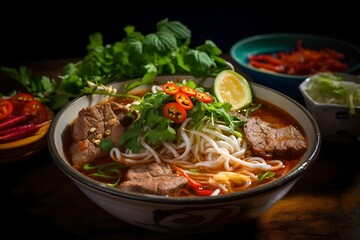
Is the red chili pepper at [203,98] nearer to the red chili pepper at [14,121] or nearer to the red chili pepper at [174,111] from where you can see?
the red chili pepper at [174,111]

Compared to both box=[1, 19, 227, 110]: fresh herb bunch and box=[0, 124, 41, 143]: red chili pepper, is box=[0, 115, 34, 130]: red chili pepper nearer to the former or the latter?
box=[0, 124, 41, 143]: red chili pepper

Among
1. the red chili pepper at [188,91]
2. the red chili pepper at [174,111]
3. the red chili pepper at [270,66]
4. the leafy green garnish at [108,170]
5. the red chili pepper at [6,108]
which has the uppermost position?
the red chili pepper at [188,91]

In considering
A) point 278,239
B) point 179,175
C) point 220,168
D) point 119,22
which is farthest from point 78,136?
point 119,22

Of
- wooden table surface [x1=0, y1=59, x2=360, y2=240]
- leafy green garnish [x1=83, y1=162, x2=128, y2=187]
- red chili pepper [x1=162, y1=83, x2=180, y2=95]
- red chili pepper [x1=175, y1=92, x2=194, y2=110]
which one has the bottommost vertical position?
wooden table surface [x1=0, y1=59, x2=360, y2=240]

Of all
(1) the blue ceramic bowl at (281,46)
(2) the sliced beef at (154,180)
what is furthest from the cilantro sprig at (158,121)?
(1) the blue ceramic bowl at (281,46)

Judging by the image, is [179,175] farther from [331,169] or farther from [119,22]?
[119,22]

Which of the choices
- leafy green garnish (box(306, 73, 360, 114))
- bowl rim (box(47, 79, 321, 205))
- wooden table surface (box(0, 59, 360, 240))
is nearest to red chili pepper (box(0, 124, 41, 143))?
wooden table surface (box(0, 59, 360, 240))
